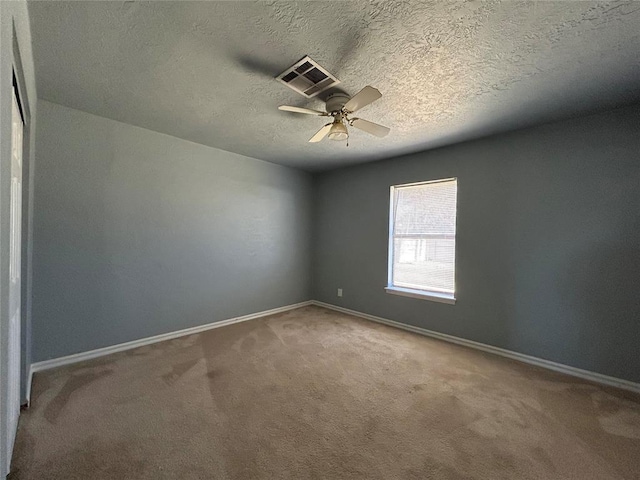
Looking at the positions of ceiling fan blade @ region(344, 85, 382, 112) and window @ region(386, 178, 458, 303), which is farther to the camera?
window @ region(386, 178, 458, 303)

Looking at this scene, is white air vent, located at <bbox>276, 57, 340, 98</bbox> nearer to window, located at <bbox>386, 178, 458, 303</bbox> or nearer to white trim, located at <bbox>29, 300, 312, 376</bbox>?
window, located at <bbox>386, 178, 458, 303</bbox>

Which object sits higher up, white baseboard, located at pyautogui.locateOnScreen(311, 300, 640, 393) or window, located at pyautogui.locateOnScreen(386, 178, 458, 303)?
window, located at pyautogui.locateOnScreen(386, 178, 458, 303)

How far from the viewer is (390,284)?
391 centimetres

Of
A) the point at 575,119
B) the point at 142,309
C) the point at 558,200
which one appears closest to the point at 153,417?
the point at 142,309

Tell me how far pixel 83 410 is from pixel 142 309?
1.22 m

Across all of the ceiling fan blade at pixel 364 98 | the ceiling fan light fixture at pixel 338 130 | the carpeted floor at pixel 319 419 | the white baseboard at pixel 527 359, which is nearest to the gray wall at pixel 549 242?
the white baseboard at pixel 527 359

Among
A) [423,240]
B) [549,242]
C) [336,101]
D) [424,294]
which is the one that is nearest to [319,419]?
[424,294]

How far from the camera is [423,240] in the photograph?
3.58 meters

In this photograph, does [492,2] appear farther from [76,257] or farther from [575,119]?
[76,257]

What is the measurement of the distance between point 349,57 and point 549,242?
257cm

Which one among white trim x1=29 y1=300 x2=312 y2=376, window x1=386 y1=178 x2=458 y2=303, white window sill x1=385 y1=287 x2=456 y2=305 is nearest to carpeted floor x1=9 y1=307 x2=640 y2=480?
white trim x1=29 y1=300 x2=312 y2=376

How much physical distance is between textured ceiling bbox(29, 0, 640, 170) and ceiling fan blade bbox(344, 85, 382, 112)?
22 centimetres

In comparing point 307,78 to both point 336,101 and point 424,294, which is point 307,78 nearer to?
point 336,101

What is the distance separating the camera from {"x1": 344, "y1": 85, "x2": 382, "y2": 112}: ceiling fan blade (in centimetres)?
171
